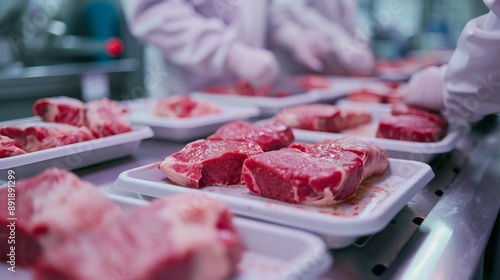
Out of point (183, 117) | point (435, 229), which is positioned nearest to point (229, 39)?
point (183, 117)

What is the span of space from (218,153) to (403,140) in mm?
719

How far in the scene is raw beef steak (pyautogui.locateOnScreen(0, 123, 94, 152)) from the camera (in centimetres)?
125

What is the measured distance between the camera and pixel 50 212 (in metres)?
0.70

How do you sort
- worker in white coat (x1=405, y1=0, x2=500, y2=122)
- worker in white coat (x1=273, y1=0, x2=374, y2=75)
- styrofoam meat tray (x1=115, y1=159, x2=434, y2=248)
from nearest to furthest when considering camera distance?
1. styrofoam meat tray (x1=115, y1=159, x2=434, y2=248)
2. worker in white coat (x1=405, y1=0, x2=500, y2=122)
3. worker in white coat (x1=273, y1=0, x2=374, y2=75)

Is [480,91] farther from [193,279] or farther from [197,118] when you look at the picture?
[193,279]

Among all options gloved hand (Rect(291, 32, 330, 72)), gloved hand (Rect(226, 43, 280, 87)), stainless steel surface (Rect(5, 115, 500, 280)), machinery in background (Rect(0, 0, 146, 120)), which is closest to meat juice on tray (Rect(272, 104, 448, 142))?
stainless steel surface (Rect(5, 115, 500, 280))

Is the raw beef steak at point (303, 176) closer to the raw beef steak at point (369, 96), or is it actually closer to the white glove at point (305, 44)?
the raw beef steak at point (369, 96)

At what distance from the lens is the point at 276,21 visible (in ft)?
11.6

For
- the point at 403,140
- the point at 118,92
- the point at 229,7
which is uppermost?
the point at 229,7

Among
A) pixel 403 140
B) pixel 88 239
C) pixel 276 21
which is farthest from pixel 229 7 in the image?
pixel 88 239

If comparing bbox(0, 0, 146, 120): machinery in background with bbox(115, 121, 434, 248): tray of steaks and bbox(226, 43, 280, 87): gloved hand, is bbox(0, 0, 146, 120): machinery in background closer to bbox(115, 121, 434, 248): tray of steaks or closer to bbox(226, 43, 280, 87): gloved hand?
bbox(226, 43, 280, 87): gloved hand

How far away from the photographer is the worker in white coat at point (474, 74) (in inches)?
53.3

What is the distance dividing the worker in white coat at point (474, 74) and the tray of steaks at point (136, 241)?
92 cm

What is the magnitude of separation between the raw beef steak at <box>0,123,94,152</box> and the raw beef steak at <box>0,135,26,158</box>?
7cm
